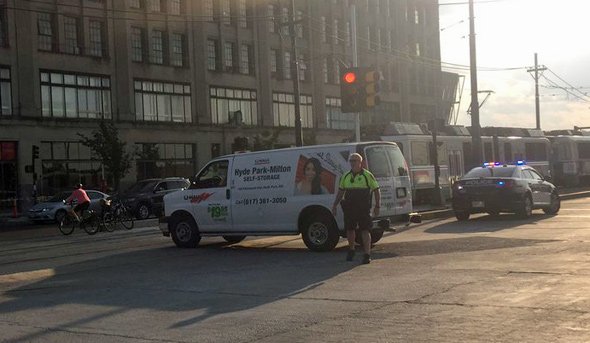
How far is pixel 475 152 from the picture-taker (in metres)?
25.9

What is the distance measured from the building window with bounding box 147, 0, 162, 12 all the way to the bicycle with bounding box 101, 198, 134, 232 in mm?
26113

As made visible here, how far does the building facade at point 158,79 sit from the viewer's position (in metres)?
39.7

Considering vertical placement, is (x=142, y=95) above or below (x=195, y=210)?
above

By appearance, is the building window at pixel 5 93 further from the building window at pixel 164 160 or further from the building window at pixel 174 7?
the building window at pixel 174 7

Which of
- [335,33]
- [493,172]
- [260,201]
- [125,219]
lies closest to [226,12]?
[335,33]

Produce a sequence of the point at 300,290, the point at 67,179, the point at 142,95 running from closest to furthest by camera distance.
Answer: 1. the point at 300,290
2. the point at 67,179
3. the point at 142,95

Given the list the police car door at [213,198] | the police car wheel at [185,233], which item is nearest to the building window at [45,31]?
the police car wheel at [185,233]

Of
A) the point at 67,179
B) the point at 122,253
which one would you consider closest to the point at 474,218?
the point at 122,253

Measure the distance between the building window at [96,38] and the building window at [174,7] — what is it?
5814 mm

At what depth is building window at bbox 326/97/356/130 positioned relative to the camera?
2376 inches

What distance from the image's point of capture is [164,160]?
46906mm

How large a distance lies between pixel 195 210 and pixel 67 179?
28885 mm

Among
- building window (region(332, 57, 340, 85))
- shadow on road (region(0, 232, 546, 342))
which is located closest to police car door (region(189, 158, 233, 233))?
shadow on road (region(0, 232, 546, 342))

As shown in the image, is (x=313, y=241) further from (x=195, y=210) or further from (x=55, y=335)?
(x=55, y=335)
